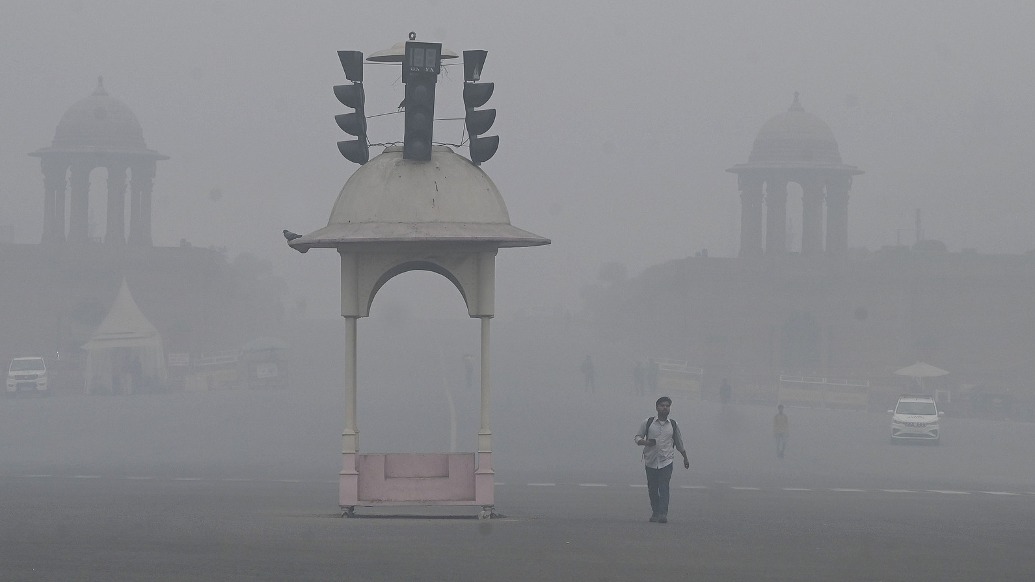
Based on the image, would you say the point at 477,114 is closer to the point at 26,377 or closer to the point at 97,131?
the point at 26,377

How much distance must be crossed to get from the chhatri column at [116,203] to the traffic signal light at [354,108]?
73123 millimetres

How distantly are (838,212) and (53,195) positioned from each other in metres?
45.1

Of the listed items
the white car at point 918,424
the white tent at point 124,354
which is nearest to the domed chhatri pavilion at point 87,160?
the white tent at point 124,354

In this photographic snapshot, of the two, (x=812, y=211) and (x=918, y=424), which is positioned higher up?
(x=812, y=211)

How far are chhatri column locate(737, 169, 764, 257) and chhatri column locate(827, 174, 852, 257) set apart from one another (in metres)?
3.95

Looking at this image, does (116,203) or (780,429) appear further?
(116,203)

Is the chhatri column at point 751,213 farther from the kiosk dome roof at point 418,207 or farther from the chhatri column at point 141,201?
the kiosk dome roof at point 418,207

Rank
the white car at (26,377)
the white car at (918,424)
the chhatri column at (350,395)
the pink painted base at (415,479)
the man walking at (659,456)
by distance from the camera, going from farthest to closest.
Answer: the white car at (26,377)
the white car at (918,424)
the pink painted base at (415,479)
the chhatri column at (350,395)
the man walking at (659,456)

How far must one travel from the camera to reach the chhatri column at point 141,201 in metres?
90.6

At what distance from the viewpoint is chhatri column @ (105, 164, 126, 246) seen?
88062 mm

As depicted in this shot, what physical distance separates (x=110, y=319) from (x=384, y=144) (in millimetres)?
47442

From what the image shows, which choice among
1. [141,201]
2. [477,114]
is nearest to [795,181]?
[141,201]

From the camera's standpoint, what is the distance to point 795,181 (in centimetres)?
8719

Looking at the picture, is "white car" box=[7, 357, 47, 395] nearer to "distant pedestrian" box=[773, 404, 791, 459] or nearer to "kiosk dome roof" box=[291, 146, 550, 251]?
"distant pedestrian" box=[773, 404, 791, 459]
